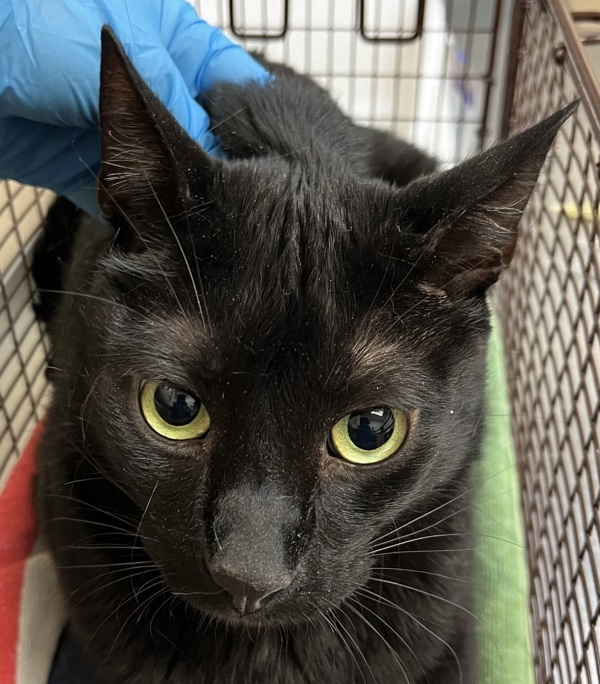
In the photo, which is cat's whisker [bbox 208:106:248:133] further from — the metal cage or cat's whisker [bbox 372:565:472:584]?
cat's whisker [bbox 372:565:472:584]

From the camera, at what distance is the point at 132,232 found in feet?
2.19

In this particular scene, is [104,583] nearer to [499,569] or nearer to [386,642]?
[386,642]

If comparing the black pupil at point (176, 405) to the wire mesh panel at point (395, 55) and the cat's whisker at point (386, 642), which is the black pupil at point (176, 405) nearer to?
the cat's whisker at point (386, 642)

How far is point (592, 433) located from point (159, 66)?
69 centimetres

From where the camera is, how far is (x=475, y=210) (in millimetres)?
584

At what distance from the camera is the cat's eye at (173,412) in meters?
0.60

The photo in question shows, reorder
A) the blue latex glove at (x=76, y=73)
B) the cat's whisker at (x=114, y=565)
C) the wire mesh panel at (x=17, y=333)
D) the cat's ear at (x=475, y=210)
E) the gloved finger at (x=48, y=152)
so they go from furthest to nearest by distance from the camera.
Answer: the wire mesh panel at (x=17, y=333) < the gloved finger at (x=48, y=152) < the blue latex glove at (x=76, y=73) < the cat's whisker at (x=114, y=565) < the cat's ear at (x=475, y=210)

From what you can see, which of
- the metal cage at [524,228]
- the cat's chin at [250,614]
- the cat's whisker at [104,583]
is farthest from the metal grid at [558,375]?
the cat's whisker at [104,583]

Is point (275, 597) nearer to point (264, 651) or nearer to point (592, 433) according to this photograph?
point (264, 651)

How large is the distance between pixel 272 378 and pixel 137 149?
8.5 inches

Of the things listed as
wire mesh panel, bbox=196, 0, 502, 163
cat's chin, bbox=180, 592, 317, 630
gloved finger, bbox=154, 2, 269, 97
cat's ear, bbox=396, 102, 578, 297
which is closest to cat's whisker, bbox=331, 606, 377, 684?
cat's chin, bbox=180, 592, 317, 630

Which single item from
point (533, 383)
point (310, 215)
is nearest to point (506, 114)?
point (533, 383)

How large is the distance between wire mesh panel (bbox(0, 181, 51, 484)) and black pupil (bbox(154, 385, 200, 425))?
30.0 inches

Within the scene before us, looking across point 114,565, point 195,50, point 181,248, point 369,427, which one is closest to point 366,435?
point 369,427
